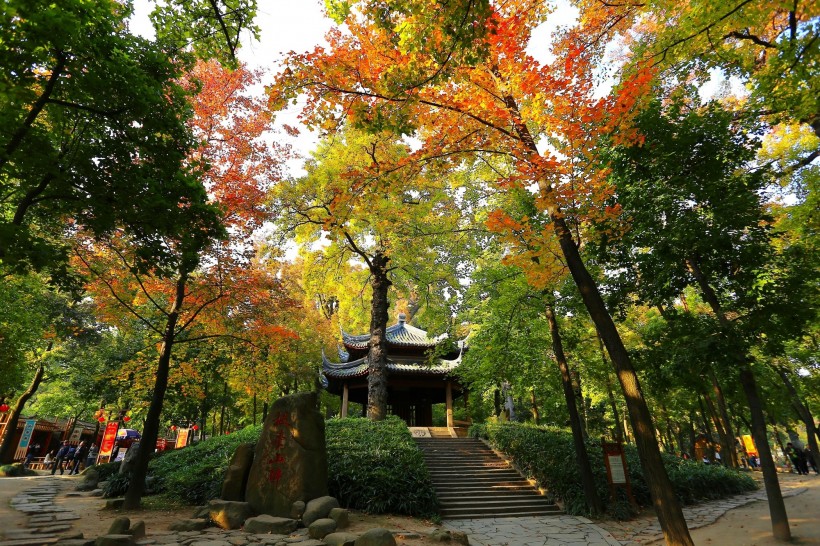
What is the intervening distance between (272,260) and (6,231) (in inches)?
316

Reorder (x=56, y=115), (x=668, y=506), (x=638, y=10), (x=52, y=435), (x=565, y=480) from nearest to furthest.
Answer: (x=668, y=506)
(x=56, y=115)
(x=638, y=10)
(x=565, y=480)
(x=52, y=435)

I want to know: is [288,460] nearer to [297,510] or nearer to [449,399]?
[297,510]

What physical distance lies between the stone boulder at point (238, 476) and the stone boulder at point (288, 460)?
1.01ft

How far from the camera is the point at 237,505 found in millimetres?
6844

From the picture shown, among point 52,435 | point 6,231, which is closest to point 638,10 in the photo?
point 6,231

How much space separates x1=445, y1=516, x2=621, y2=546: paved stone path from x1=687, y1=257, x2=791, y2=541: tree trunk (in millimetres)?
2742

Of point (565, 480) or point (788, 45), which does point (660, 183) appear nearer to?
point (788, 45)

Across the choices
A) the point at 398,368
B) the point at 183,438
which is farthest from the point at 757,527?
the point at 183,438

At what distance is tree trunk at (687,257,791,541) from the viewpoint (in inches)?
270

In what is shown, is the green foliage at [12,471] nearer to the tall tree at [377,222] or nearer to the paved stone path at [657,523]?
the tall tree at [377,222]

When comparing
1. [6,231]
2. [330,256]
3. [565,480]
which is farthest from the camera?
[330,256]

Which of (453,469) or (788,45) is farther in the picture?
(453,469)

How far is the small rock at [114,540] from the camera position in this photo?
4.80 m

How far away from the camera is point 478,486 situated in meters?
11.1
